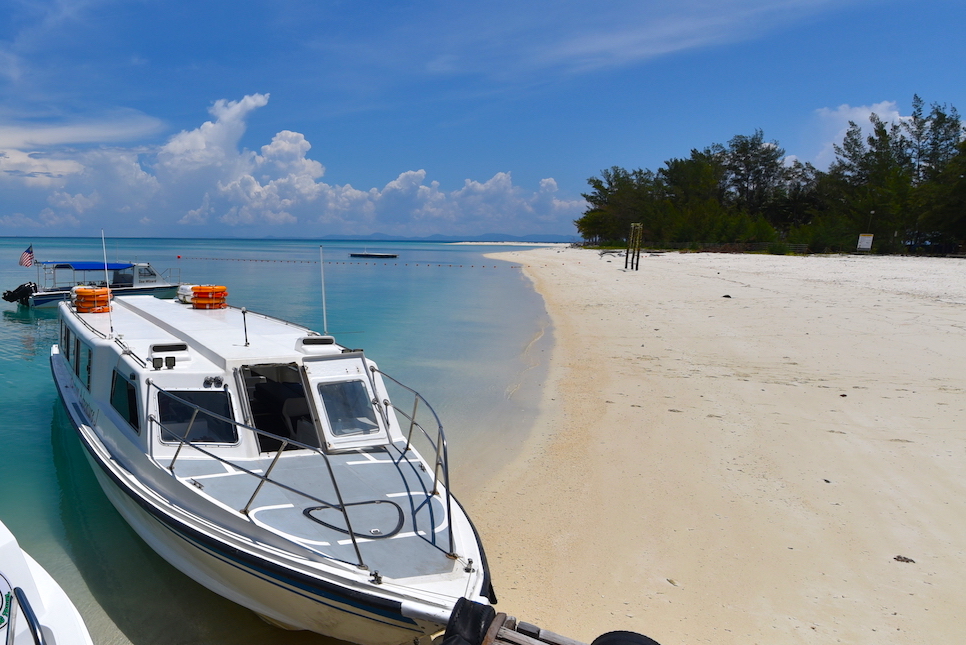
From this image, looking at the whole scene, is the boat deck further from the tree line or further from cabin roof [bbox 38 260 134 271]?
the tree line

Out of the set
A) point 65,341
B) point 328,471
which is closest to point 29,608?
point 328,471

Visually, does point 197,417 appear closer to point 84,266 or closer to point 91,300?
point 91,300

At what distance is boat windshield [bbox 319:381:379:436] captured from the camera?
251 inches

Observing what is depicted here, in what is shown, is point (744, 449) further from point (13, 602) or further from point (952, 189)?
point (952, 189)

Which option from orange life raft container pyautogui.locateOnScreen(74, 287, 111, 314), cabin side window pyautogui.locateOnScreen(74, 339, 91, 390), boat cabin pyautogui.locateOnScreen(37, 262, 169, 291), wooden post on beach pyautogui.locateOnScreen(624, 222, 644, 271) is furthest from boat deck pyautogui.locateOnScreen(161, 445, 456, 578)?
wooden post on beach pyautogui.locateOnScreen(624, 222, 644, 271)

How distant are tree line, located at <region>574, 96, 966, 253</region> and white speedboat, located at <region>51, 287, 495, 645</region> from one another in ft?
175

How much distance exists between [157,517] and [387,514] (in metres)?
2.16

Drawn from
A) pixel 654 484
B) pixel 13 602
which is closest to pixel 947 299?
pixel 654 484

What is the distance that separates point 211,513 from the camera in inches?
203

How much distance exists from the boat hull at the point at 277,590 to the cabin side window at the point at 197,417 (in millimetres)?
697

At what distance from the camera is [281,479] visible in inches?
220

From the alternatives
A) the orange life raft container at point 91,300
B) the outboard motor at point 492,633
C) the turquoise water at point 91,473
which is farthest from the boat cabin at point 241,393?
the orange life raft container at point 91,300

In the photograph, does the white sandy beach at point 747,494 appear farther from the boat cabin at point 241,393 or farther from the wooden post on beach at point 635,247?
the wooden post on beach at point 635,247

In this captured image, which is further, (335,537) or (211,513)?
(211,513)
